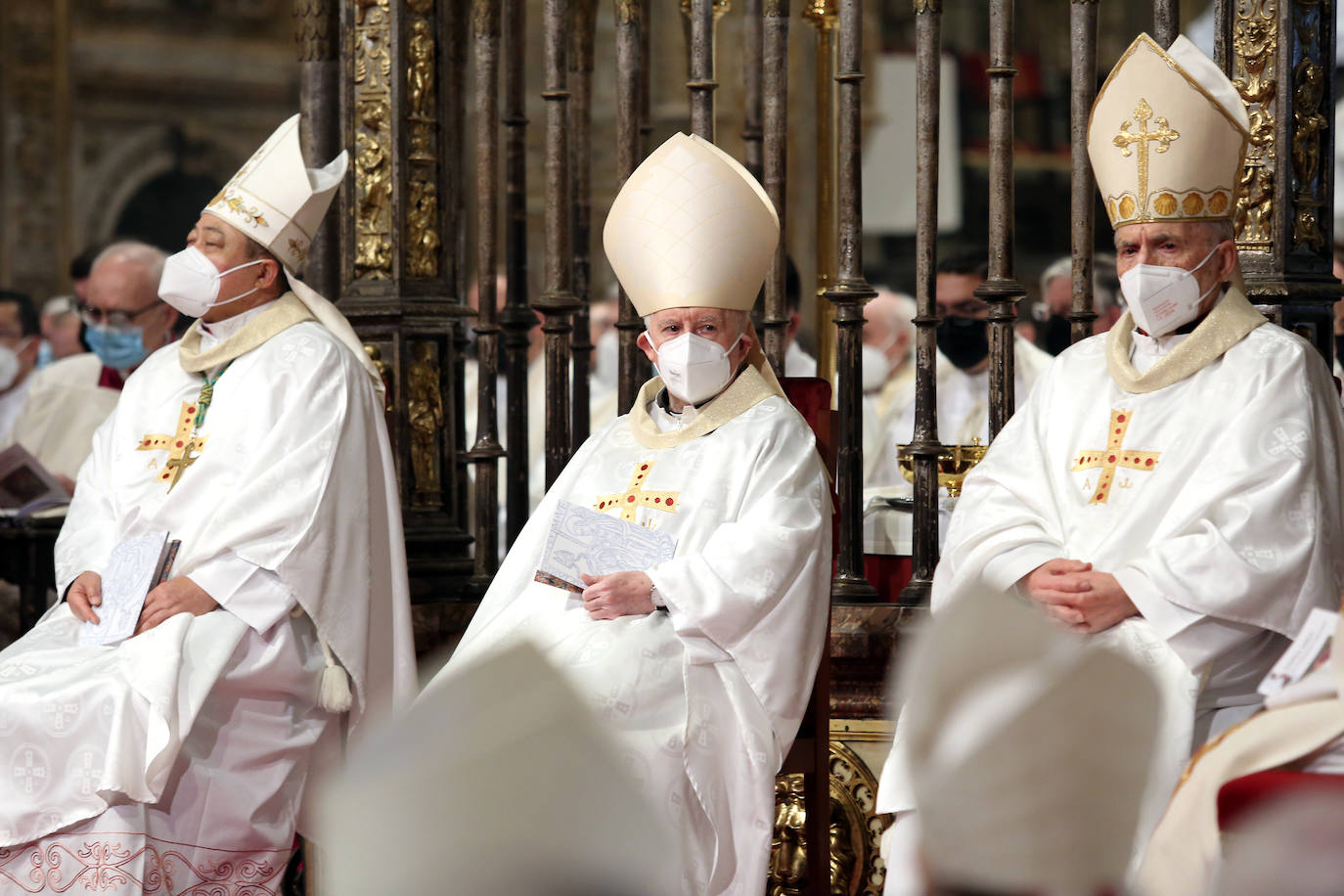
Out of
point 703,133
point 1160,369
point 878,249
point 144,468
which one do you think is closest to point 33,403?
point 144,468

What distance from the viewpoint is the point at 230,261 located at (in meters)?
5.35

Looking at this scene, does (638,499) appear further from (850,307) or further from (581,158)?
(581,158)

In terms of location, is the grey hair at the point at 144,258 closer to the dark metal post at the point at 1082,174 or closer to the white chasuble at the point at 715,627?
the white chasuble at the point at 715,627

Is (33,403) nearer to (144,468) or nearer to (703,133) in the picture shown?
(144,468)

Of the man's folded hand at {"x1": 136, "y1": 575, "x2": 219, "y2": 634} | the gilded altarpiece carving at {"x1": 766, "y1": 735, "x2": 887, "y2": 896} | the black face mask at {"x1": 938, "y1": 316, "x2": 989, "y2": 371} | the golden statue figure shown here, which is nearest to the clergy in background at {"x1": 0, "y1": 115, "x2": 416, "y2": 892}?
the man's folded hand at {"x1": 136, "y1": 575, "x2": 219, "y2": 634}

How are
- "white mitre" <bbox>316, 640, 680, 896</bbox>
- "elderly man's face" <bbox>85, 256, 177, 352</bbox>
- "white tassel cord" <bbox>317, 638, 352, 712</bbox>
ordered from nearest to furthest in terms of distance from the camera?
"white mitre" <bbox>316, 640, 680, 896</bbox>
"white tassel cord" <bbox>317, 638, 352, 712</bbox>
"elderly man's face" <bbox>85, 256, 177, 352</bbox>

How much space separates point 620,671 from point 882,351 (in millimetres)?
5887

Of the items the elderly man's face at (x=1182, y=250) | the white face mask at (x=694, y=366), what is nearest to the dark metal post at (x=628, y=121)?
the white face mask at (x=694, y=366)

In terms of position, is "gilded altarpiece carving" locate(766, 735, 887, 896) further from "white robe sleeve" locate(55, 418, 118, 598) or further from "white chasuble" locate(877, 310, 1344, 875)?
"white robe sleeve" locate(55, 418, 118, 598)

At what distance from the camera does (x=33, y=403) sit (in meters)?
8.13

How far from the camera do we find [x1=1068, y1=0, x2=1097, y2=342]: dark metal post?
5.36 meters

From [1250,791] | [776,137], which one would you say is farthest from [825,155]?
[1250,791]

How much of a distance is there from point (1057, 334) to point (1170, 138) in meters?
3.87

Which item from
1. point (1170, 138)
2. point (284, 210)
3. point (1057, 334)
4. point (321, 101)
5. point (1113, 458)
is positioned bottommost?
point (1113, 458)
